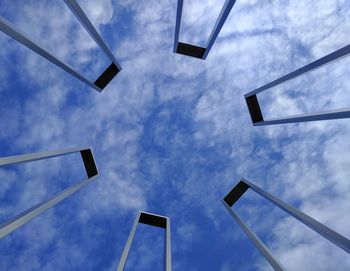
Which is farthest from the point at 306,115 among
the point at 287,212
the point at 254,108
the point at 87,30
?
the point at 87,30

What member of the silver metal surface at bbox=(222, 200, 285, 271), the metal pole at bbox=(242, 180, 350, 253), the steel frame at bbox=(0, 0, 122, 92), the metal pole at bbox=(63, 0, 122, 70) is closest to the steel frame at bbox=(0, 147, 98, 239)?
the steel frame at bbox=(0, 0, 122, 92)

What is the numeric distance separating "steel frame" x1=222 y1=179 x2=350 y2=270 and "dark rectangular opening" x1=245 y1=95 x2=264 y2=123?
6.43 feet

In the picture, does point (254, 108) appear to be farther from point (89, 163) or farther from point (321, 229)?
point (89, 163)

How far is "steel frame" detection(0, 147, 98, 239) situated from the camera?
5.87 metres

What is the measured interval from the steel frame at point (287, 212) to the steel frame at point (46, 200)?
4229mm

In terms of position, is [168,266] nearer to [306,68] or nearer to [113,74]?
[306,68]

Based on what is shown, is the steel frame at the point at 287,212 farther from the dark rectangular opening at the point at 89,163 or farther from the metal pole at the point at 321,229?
the dark rectangular opening at the point at 89,163

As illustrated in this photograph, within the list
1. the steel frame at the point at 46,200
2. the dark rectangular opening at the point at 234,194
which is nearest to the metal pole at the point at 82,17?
the steel frame at the point at 46,200

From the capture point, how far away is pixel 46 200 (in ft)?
24.7

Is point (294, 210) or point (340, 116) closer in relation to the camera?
point (340, 116)

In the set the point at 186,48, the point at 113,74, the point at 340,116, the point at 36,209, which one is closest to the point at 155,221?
the point at 36,209

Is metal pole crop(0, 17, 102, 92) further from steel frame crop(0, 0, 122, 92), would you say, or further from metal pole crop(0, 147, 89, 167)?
metal pole crop(0, 147, 89, 167)

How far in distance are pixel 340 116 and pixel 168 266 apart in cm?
467

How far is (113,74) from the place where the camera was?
10664mm
